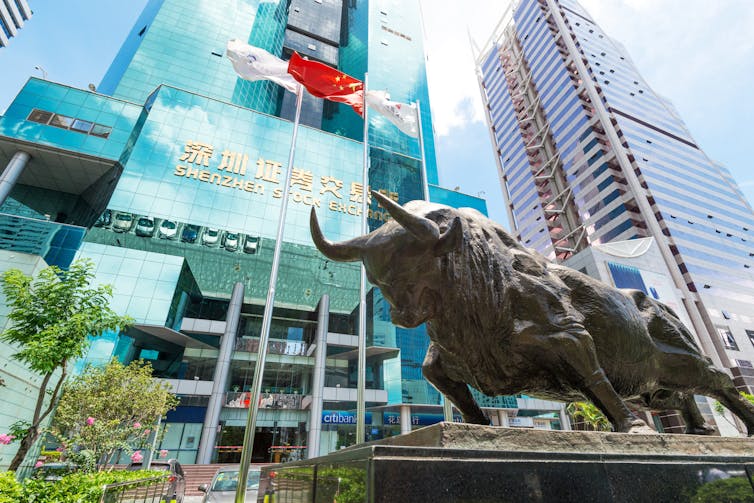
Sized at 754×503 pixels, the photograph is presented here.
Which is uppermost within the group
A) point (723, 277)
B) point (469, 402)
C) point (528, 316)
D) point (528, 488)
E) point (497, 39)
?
point (497, 39)

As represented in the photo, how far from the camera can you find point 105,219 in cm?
2723

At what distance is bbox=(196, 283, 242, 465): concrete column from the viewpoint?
80.6 ft

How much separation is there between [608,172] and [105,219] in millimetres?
55570

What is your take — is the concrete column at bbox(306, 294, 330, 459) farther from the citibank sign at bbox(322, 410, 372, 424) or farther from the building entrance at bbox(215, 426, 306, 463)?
the citibank sign at bbox(322, 410, 372, 424)

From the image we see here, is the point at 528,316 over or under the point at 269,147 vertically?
under

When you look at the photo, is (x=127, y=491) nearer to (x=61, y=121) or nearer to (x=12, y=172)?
(x=12, y=172)

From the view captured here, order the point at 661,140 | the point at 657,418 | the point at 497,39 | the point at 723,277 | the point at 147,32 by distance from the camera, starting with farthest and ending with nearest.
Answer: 1. the point at 497,39
2. the point at 661,140
3. the point at 723,277
4. the point at 147,32
5. the point at 657,418

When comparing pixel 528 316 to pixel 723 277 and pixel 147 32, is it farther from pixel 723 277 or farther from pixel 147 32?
pixel 723 277

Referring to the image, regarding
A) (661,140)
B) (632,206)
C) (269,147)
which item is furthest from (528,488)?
(661,140)

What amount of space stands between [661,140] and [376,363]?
52178 millimetres

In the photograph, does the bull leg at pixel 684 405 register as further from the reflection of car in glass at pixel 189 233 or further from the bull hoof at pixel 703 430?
the reflection of car in glass at pixel 189 233

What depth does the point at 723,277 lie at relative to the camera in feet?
139

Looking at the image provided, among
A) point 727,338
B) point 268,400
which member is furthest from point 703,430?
point 727,338

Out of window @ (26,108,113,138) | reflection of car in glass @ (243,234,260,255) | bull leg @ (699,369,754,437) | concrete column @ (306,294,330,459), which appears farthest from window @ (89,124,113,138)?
bull leg @ (699,369,754,437)
